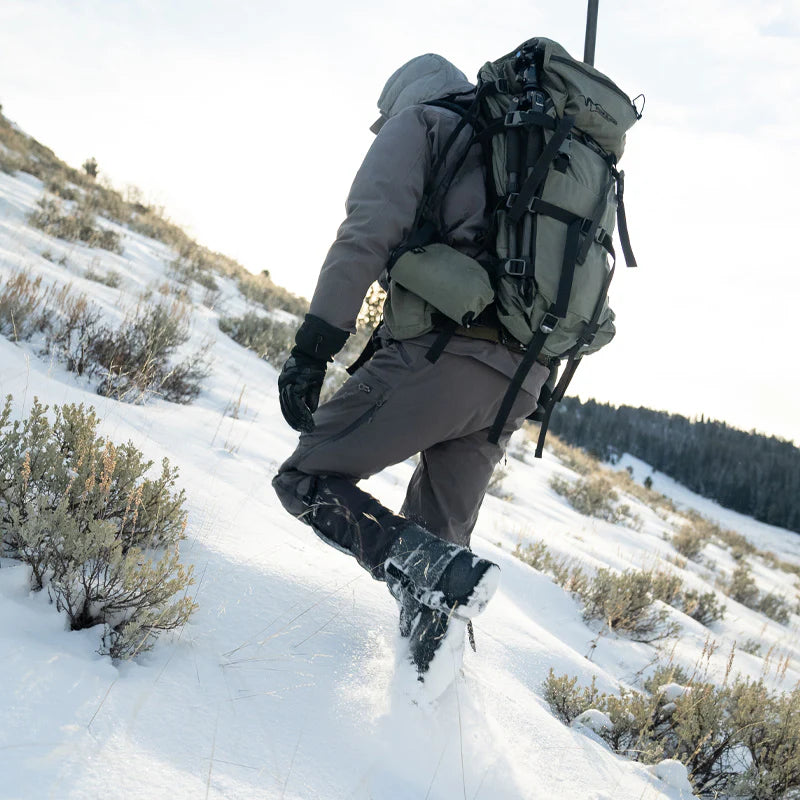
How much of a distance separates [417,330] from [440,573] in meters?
0.73

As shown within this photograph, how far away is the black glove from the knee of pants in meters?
0.20

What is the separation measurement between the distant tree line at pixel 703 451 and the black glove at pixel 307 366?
149 feet

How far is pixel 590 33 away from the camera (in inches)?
99.4

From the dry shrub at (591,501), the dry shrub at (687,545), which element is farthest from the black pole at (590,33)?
the dry shrub at (687,545)

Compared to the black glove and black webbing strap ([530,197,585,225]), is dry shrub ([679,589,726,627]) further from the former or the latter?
the black glove

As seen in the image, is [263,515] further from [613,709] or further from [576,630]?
[576,630]

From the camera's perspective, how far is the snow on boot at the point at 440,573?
5.00 ft

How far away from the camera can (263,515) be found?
262 centimetres

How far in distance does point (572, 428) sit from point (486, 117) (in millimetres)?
57836

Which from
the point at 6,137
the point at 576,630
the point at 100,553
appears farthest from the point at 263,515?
the point at 6,137

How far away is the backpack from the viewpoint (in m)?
1.68

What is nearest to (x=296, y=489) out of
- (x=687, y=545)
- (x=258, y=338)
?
(x=258, y=338)

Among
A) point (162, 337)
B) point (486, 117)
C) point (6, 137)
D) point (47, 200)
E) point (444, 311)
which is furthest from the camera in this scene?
point (6, 137)

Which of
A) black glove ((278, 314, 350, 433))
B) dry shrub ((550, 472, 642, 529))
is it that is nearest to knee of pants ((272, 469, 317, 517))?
black glove ((278, 314, 350, 433))
